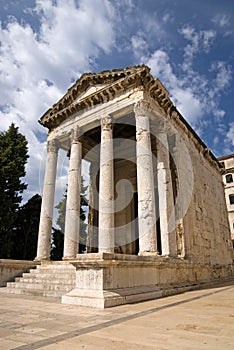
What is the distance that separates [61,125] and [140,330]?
12345 mm

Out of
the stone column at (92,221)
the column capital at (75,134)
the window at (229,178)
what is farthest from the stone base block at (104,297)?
the window at (229,178)

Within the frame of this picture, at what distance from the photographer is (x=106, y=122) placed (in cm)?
1195

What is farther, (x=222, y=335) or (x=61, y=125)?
(x=61, y=125)

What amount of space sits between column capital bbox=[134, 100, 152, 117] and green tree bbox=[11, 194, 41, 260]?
49.1 ft

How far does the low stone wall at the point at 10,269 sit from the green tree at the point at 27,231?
33.7 ft

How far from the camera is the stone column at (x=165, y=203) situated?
1067 cm

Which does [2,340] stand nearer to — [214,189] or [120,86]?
[120,86]

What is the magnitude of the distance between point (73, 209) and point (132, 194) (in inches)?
250

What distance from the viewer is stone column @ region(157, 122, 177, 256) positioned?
35.0 feet

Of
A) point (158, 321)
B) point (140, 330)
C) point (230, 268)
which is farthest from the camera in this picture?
point (230, 268)

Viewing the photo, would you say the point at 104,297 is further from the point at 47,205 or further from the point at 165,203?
the point at 47,205

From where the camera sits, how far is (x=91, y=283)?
6.21 meters

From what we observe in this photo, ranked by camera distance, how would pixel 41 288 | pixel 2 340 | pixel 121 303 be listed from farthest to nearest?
pixel 41 288 < pixel 121 303 < pixel 2 340

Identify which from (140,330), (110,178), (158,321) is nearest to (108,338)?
(140,330)
